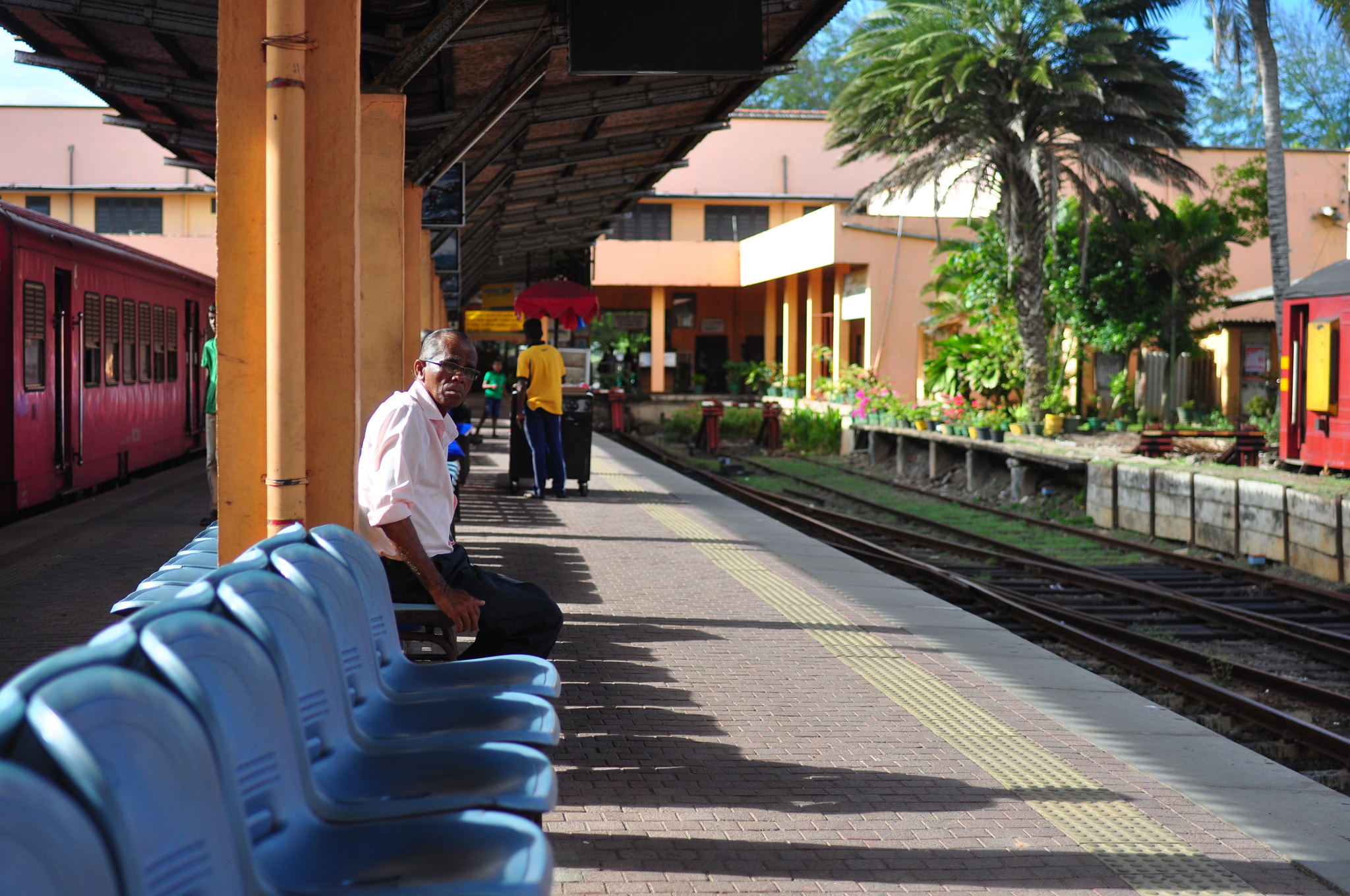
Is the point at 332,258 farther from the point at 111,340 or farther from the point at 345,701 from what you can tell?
the point at 111,340

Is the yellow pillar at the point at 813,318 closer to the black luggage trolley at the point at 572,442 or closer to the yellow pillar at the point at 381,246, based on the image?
the black luggage trolley at the point at 572,442

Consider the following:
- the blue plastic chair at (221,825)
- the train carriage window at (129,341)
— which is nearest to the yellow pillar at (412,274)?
the train carriage window at (129,341)

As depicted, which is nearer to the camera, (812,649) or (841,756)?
(841,756)

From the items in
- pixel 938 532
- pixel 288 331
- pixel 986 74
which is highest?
pixel 986 74

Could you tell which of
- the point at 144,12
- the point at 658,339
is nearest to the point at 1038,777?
the point at 144,12

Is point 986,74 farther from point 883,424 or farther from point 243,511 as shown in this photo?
point 243,511

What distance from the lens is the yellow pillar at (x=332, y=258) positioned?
15.7ft

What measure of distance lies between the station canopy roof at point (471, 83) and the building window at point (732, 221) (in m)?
30.7

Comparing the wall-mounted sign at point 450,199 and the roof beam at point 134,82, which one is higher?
the roof beam at point 134,82

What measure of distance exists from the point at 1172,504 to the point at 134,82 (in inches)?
454

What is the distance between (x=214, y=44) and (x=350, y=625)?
5615 millimetres

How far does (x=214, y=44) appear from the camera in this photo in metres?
7.77

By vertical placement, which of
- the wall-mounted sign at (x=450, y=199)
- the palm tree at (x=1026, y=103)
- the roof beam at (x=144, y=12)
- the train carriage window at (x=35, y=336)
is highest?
the palm tree at (x=1026, y=103)

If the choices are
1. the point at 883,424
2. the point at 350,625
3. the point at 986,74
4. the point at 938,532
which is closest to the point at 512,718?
the point at 350,625
